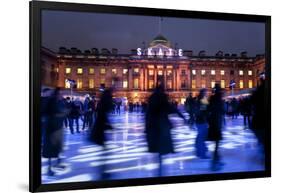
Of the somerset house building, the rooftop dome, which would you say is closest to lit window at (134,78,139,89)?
the somerset house building

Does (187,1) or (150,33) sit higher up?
(187,1)

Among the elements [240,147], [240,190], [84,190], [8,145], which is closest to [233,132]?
[240,147]

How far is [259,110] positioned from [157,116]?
1.15 metres

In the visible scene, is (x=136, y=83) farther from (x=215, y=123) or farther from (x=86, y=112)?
(x=215, y=123)

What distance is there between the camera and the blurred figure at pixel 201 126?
15.0ft

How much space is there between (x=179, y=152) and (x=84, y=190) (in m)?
1.01

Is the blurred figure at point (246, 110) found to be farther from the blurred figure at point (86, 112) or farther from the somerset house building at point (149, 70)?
the blurred figure at point (86, 112)

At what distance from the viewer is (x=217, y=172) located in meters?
4.65

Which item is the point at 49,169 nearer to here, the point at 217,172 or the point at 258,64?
the point at 217,172

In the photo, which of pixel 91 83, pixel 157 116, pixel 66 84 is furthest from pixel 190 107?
pixel 66 84

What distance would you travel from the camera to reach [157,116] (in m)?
4.44

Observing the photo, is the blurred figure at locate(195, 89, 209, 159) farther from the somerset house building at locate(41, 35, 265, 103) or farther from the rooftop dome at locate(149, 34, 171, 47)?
the rooftop dome at locate(149, 34, 171, 47)

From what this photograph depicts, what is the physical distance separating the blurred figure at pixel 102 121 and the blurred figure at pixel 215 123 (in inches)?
41.4

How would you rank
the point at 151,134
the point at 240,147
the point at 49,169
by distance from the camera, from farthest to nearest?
the point at 240,147 < the point at 151,134 < the point at 49,169
